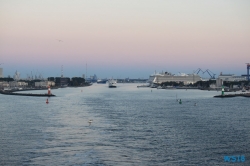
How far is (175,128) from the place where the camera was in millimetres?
10242

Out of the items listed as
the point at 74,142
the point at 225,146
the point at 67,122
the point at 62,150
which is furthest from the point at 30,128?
the point at 225,146

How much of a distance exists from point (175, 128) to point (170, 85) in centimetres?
5398

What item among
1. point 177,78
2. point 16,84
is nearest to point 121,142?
point 16,84

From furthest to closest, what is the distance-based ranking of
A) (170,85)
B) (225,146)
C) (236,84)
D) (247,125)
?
(170,85), (236,84), (247,125), (225,146)

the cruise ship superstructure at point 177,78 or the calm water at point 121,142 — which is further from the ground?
the cruise ship superstructure at point 177,78

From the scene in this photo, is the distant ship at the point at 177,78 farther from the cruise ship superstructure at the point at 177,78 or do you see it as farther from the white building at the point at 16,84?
the white building at the point at 16,84

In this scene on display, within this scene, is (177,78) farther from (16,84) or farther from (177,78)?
(16,84)

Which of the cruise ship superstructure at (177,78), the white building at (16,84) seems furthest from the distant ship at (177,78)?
the white building at (16,84)

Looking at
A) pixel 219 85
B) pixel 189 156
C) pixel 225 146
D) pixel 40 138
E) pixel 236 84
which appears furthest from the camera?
pixel 236 84

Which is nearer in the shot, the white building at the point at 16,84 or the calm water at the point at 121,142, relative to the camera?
the calm water at the point at 121,142

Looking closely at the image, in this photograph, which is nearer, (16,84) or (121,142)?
(121,142)

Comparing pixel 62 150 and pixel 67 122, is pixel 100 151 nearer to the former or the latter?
pixel 62 150

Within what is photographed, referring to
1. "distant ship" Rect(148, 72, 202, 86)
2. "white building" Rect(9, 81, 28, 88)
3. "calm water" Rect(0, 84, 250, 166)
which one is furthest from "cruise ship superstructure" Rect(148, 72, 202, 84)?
"calm water" Rect(0, 84, 250, 166)

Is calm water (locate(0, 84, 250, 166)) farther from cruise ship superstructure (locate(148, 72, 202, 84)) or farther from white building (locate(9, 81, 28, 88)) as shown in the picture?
cruise ship superstructure (locate(148, 72, 202, 84))
